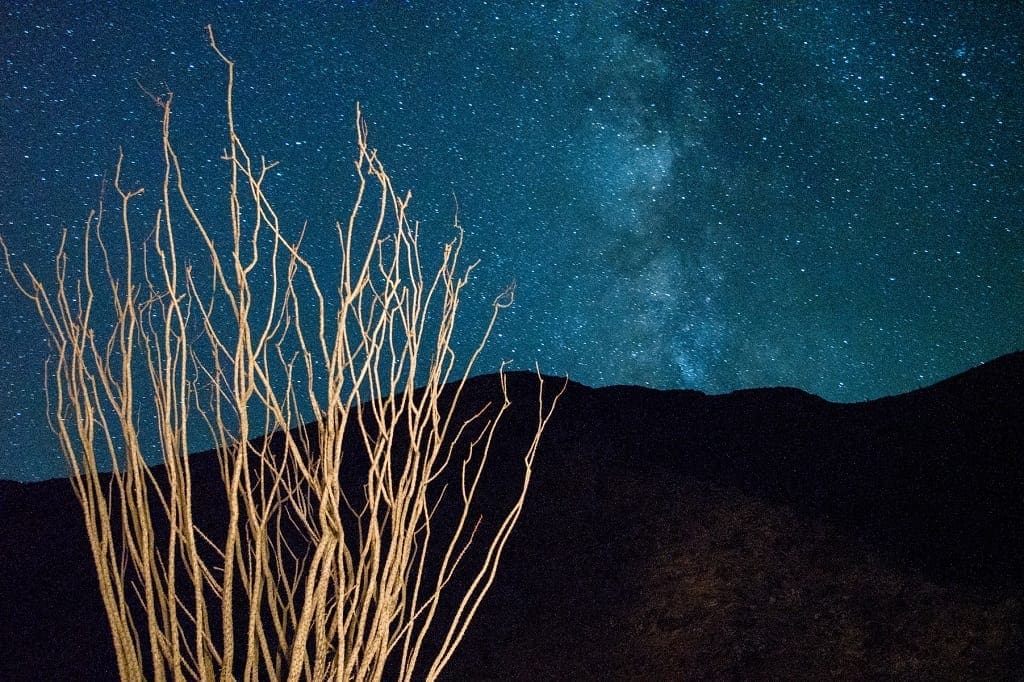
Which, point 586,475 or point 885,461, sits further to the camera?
point 586,475

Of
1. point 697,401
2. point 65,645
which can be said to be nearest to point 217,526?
point 65,645

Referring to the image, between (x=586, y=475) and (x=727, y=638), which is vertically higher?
(x=586, y=475)

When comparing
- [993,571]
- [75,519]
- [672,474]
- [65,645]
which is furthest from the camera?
[75,519]

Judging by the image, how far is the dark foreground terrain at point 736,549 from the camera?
2609 millimetres

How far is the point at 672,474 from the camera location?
3.79m

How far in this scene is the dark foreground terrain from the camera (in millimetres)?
2609

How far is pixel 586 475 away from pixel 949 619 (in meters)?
1.82

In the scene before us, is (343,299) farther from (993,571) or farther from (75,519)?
(75,519)

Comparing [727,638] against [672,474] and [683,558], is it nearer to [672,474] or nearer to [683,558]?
[683,558]

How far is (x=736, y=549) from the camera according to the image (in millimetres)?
3119

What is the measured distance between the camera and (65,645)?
3.08m

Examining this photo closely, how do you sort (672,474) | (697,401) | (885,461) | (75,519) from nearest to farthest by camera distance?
(885,461)
(672,474)
(75,519)
(697,401)

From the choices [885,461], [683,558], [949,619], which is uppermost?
[885,461]

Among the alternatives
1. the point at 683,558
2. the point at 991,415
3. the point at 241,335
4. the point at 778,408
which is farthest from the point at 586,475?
the point at 241,335
